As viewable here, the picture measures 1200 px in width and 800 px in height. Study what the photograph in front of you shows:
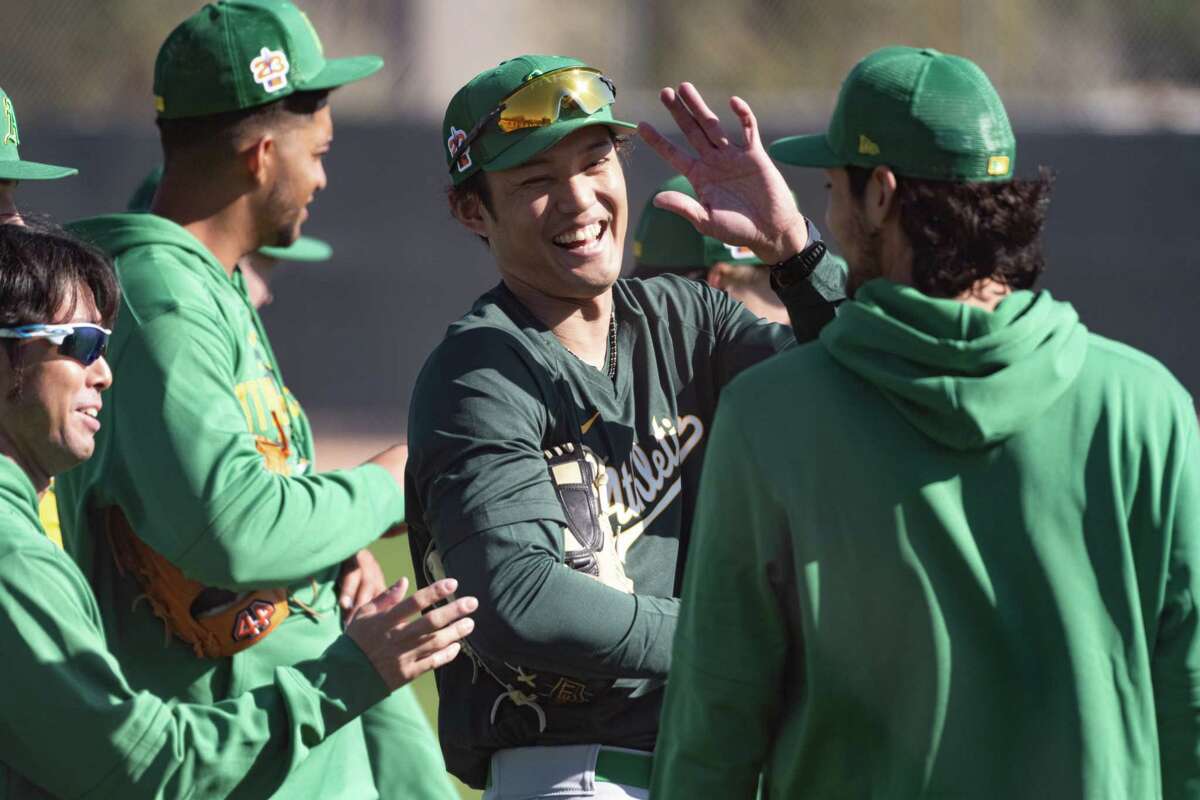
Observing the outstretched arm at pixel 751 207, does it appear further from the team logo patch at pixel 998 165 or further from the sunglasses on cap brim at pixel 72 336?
the sunglasses on cap brim at pixel 72 336

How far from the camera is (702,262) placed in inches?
192

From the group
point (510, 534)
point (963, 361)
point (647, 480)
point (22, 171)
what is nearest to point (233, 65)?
point (22, 171)

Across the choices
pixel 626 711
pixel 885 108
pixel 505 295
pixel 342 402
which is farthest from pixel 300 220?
pixel 342 402

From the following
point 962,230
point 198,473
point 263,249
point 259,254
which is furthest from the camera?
point 259,254

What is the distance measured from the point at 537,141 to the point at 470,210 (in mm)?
302

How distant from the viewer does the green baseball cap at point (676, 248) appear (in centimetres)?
484

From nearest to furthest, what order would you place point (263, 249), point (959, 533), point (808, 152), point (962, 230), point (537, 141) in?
1. point (959, 533)
2. point (962, 230)
3. point (808, 152)
4. point (537, 141)
5. point (263, 249)

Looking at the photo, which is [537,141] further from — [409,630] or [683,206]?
[409,630]

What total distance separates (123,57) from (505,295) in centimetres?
2105

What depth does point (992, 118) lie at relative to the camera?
2586mm

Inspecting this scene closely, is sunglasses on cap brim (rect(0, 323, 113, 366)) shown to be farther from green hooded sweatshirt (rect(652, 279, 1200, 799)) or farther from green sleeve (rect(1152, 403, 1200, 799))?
green sleeve (rect(1152, 403, 1200, 799))

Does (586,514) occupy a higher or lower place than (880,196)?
lower

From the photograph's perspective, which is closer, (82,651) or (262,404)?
(82,651)

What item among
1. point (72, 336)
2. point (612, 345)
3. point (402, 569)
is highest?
point (72, 336)
